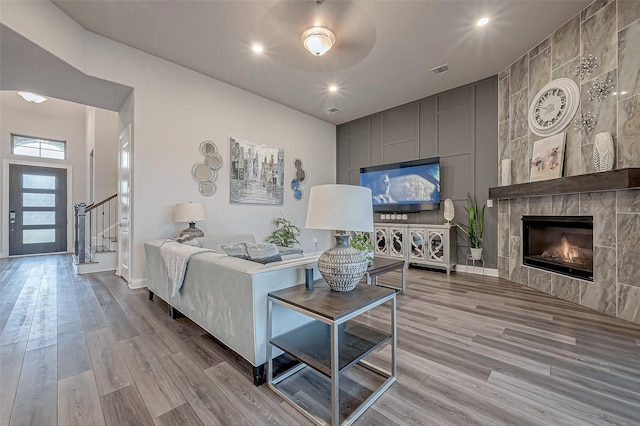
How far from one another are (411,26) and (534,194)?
101 inches

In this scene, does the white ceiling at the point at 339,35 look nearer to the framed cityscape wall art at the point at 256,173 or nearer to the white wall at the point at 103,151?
the framed cityscape wall art at the point at 256,173

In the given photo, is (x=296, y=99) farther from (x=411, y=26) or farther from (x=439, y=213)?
(x=439, y=213)

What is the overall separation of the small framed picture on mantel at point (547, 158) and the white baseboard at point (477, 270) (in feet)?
5.15

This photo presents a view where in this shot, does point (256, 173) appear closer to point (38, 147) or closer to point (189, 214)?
point (189, 214)

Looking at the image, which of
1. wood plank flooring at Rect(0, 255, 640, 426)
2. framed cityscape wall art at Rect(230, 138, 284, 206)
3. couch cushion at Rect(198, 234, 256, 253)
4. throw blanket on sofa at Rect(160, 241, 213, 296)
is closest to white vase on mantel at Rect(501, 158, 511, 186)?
wood plank flooring at Rect(0, 255, 640, 426)

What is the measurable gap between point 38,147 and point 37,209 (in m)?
1.53

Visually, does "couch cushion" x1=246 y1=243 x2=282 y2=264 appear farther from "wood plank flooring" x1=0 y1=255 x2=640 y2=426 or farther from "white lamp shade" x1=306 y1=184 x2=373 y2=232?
"wood plank flooring" x1=0 y1=255 x2=640 y2=426

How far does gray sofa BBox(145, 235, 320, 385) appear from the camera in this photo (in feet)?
5.21

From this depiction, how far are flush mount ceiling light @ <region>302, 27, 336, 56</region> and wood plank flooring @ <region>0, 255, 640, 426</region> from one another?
295cm

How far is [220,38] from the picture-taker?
3291 mm

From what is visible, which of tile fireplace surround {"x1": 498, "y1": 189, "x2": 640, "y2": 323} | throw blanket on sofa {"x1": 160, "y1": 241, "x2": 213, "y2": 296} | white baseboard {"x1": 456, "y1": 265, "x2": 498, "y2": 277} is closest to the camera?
throw blanket on sofa {"x1": 160, "y1": 241, "x2": 213, "y2": 296}

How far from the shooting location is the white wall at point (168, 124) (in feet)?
10.8

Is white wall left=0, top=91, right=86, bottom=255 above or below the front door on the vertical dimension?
above

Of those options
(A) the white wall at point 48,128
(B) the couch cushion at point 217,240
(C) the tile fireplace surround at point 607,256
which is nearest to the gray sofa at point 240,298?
(B) the couch cushion at point 217,240
